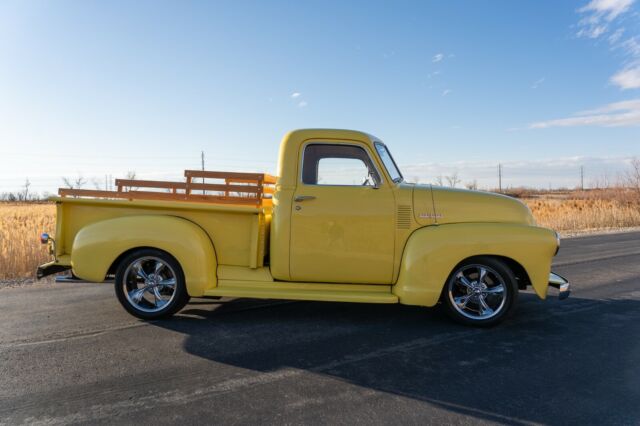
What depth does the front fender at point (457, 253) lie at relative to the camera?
14.3ft

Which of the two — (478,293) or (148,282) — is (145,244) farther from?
(478,293)

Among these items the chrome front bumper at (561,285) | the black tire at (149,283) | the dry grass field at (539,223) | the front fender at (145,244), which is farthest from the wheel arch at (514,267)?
the dry grass field at (539,223)

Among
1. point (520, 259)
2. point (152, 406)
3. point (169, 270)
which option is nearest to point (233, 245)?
point (169, 270)

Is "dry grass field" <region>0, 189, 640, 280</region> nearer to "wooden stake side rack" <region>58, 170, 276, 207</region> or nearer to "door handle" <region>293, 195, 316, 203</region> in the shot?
"wooden stake side rack" <region>58, 170, 276, 207</region>

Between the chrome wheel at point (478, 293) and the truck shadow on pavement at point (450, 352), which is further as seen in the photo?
the chrome wheel at point (478, 293)

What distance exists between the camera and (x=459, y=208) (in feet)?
15.3

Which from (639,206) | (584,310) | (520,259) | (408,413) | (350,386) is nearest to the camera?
(408,413)

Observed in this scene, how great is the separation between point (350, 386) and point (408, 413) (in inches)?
20.4

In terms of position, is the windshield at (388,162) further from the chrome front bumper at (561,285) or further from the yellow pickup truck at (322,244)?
the chrome front bumper at (561,285)

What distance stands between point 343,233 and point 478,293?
5.39 feet

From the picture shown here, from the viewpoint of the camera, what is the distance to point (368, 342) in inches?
158

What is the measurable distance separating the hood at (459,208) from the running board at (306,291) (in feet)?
3.15

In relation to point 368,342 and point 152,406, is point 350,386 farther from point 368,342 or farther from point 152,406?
point 152,406

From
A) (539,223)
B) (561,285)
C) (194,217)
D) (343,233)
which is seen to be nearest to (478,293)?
(561,285)
